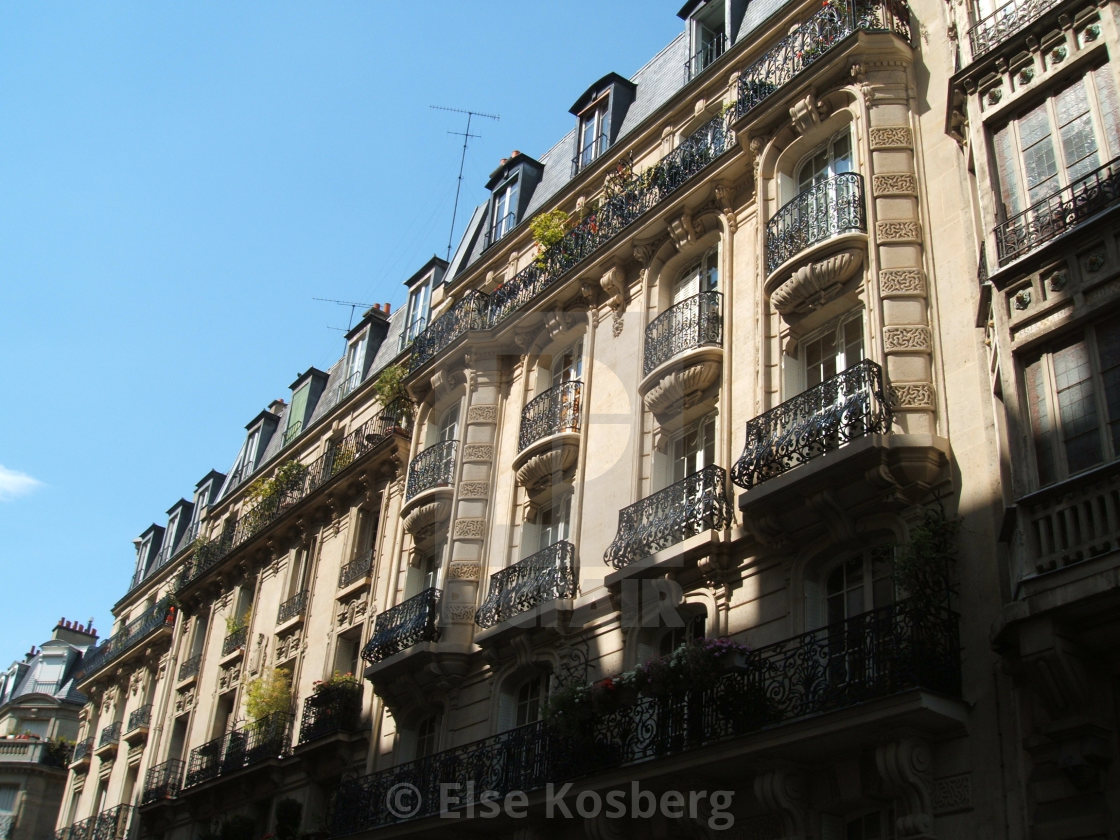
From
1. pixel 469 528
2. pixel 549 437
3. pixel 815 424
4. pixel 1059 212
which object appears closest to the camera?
pixel 1059 212

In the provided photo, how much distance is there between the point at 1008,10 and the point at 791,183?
3888mm

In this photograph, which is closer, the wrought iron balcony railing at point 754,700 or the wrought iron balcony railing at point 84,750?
the wrought iron balcony railing at point 754,700

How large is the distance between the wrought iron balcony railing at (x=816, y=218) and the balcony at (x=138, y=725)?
23.1 m

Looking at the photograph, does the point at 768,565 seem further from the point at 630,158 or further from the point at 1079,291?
the point at 630,158

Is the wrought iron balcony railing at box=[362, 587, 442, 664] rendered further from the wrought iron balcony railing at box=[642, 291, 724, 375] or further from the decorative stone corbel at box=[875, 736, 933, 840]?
the decorative stone corbel at box=[875, 736, 933, 840]

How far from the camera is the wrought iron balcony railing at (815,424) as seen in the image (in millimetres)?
13109

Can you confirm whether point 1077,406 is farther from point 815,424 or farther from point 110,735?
point 110,735

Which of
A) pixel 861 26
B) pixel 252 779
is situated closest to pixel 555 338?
pixel 861 26

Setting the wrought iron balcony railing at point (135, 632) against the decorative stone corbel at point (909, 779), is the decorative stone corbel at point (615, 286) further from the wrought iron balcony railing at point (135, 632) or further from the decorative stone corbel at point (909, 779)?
the wrought iron balcony railing at point (135, 632)

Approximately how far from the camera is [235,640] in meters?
28.1

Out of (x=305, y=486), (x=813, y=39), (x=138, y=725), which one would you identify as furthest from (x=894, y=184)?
(x=138, y=725)

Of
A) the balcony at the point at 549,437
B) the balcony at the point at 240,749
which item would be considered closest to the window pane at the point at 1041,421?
the balcony at the point at 549,437

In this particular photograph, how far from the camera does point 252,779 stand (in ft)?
77.8

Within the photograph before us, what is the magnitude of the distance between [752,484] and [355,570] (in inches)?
483
